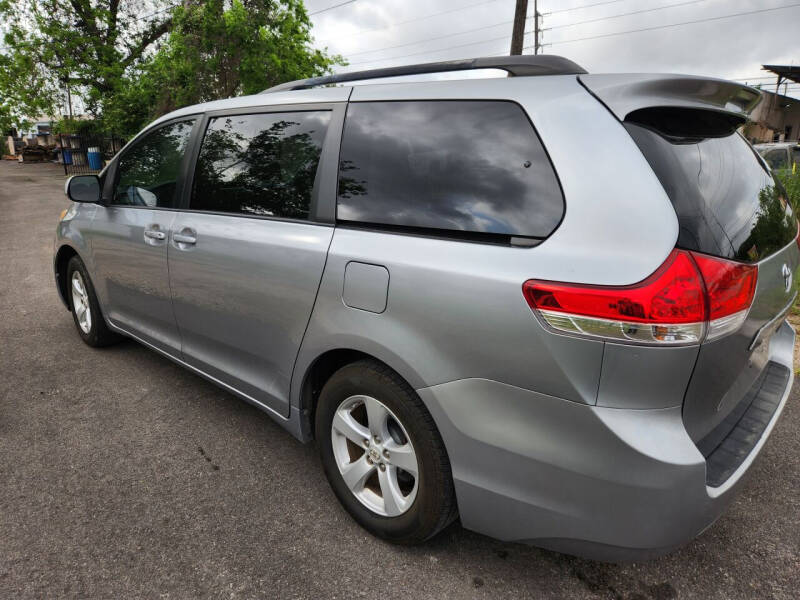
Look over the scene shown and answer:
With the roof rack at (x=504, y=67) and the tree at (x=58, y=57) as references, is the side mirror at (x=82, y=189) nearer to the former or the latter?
the roof rack at (x=504, y=67)

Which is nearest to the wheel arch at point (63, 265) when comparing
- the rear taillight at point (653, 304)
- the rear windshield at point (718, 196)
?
the rear taillight at point (653, 304)

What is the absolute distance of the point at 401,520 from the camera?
205 centimetres

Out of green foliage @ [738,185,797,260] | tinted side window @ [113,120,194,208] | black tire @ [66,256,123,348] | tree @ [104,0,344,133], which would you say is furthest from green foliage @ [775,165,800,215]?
tree @ [104,0,344,133]

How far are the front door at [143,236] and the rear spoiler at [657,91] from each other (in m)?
2.28

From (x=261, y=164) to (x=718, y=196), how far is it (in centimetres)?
189

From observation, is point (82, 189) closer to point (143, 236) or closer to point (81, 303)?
point (143, 236)

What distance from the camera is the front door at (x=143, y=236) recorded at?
3098 mm

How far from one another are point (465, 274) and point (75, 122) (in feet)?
82.6

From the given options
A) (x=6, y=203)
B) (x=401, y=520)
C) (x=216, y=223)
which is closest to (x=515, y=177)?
(x=401, y=520)

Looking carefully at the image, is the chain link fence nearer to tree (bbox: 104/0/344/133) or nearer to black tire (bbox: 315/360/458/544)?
tree (bbox: 104/0/344/133)

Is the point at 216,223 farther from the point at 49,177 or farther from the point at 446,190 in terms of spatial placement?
the point at 49,177

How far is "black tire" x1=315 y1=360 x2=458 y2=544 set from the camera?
6.14 ft

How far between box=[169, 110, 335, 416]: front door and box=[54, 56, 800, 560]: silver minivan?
0.05 feet

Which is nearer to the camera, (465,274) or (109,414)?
(465,274)
